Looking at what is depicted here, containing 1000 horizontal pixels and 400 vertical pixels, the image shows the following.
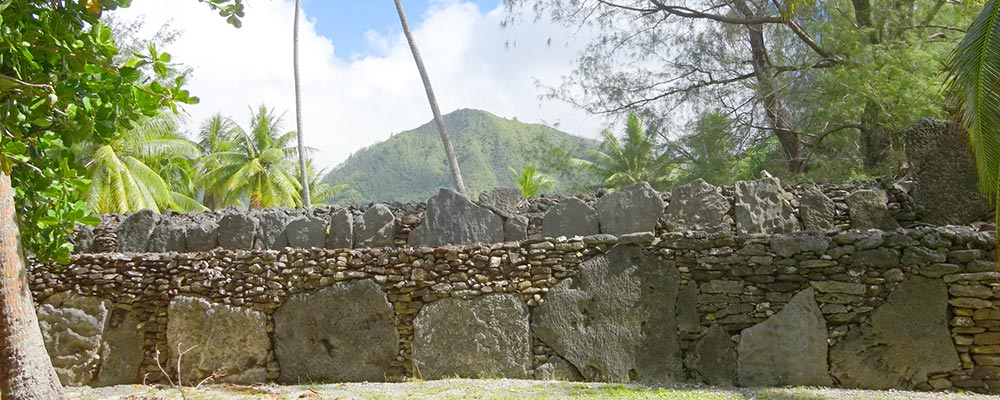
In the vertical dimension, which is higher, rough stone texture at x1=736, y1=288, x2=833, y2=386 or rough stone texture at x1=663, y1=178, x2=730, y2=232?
rough stone texture at x1=663, y1=178, x2=730, y2=232

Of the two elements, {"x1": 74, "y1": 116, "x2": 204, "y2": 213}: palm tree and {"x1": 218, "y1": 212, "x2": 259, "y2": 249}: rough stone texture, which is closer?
{"x1": 218, "y1": 212, "x2": 259, "y2": 249}: rough stone texture

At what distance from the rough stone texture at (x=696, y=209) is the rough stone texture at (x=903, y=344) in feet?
6.07

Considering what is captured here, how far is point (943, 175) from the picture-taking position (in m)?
7.76

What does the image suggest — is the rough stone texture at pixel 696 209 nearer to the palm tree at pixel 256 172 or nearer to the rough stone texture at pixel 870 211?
the rough stone texture at pixel 870 211

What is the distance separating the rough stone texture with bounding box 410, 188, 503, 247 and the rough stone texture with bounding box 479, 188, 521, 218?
0.21 m

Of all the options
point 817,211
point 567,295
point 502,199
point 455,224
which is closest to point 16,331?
point 455,224

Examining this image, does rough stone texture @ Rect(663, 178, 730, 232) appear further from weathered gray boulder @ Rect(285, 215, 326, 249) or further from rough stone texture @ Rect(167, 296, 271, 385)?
rough stone texture @ Rect(167, 296, 271, 385)

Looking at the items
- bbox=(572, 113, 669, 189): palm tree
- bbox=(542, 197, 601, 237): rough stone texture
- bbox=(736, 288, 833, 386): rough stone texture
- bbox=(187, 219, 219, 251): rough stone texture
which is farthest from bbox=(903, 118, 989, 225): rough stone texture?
bbox=(572, 113, 669, 189): palm tree

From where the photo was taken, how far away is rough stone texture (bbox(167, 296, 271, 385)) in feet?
25.3

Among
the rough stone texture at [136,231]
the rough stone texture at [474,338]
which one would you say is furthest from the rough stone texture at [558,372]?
the rough stone texture at [136,231]

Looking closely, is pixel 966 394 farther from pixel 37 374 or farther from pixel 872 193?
pixel 37 374

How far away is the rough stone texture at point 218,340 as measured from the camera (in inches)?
304

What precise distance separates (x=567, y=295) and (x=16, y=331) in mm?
4415

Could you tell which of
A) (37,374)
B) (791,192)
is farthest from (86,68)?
(791,192)
